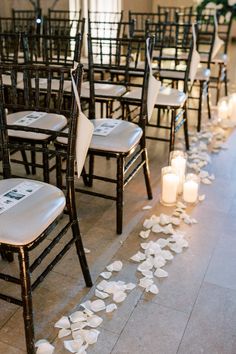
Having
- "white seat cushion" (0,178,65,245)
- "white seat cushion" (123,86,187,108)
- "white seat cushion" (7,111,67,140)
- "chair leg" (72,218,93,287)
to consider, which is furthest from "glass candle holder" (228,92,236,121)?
"white seat cushion" (0,178,65,245)

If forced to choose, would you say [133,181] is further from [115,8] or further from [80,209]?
[115,8]

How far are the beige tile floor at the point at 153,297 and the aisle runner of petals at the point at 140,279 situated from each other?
3 centimetres

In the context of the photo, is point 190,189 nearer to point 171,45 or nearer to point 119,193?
point 119,193

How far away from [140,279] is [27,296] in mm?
629

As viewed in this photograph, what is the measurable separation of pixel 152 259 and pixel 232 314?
0.47 metres

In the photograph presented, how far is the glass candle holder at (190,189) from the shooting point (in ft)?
7.89

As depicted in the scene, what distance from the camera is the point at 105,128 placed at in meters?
2.19

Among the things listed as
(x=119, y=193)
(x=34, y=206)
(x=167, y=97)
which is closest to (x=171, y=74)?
(x=167, y=97)

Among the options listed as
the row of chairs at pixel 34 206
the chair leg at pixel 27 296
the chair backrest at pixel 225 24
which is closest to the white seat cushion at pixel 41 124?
the row of chairs at pixel 34 206

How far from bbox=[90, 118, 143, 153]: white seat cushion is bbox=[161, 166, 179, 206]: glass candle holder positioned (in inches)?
14.2

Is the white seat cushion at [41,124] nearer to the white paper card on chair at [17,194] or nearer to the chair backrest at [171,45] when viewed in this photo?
the white paper card on chair at [17,194]

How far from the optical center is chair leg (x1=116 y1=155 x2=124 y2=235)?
6.63 feet

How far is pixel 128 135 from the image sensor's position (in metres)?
2.10

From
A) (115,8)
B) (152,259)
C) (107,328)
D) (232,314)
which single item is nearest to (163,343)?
(107,328)
